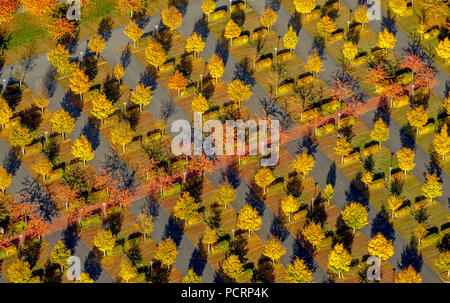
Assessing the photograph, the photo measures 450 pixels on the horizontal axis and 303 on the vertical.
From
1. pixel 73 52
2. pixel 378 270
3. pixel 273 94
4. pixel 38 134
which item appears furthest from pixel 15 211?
pixel 378 270

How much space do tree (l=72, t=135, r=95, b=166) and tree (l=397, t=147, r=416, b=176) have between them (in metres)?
52.7

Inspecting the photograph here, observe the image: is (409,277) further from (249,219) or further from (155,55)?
(155,55)

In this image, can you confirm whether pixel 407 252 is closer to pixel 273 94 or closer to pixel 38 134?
pixel 273 94

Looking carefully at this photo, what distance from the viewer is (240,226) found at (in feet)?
589

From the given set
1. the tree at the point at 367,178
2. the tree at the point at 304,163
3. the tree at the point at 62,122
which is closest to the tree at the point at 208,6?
the tree at the point at 62,122

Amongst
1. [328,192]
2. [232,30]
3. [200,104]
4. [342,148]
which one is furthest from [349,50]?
[200,104]

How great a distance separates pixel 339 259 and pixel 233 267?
56.8ft

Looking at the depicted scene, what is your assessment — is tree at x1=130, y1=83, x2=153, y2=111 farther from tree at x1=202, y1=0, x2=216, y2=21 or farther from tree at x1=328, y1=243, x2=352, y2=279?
tree at x1=328, y1=243, x2=352, y2=279

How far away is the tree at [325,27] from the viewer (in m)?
196

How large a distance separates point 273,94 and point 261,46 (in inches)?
417

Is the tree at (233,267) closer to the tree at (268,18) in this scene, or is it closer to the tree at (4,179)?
the tree at (4,179)

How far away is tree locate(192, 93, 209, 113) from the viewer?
188 meters

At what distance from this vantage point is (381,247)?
578ft

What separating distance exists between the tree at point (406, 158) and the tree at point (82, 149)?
52.7 meters
